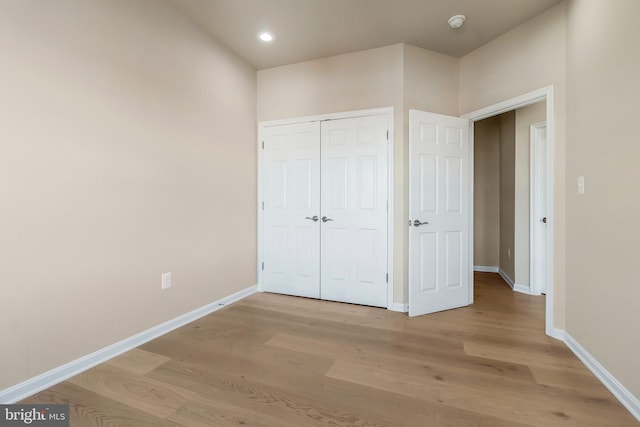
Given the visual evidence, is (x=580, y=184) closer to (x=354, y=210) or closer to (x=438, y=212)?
(x=438, y=212)

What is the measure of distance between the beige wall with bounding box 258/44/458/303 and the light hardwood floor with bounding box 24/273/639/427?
0.89m

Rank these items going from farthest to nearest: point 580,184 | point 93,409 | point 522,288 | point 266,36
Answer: point 522,288 → point 266,36 → point 580,184 → point 93,409

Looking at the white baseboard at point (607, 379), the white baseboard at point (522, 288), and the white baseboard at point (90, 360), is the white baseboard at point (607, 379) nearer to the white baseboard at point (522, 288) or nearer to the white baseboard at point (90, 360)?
the white baseboard at point (522, 288)

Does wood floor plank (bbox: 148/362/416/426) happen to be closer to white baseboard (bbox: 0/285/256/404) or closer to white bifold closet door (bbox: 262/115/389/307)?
white baseboard (bbox: 0/285/256/404)

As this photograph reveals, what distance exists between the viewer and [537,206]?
3.46 m

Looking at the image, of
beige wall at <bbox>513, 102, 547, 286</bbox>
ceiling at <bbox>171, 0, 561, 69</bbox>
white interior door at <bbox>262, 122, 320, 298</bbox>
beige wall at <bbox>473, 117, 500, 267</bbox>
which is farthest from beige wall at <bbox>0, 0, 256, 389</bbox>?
beige wall at <bbox>473, 117, 500, 267</bbox>

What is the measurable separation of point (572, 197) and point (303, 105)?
106 inches

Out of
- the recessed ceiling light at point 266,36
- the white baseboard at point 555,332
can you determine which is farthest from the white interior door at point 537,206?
the recessed ceiling light at point 266,36

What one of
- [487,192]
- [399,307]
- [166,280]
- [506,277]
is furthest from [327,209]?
[487,192]

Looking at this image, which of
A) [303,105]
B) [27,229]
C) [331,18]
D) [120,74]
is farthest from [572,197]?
[27,229]

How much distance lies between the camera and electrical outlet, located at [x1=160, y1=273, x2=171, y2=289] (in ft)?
7.85

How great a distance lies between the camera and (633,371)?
1506 mm

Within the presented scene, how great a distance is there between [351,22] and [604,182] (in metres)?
2.31

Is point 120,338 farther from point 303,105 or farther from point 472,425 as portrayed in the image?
point 303,105
